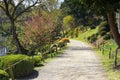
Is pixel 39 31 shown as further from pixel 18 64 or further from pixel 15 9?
pixel 18 64

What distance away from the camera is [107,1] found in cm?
1714

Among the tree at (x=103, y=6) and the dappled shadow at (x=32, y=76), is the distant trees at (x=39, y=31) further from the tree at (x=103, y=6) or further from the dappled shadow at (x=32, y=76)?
the dappled shadow at (x=32, y=76)

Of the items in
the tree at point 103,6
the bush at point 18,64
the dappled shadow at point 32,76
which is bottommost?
the dappled shadow at point 32,76

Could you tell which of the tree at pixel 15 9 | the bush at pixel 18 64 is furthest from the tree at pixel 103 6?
the tree at pixel 15 9

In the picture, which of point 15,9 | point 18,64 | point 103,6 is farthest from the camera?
point 15,9

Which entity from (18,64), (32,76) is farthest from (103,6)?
(18,64)

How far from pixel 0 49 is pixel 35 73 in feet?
171

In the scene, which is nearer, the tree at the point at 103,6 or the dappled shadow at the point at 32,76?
the dappled shadow at the point at 32,76

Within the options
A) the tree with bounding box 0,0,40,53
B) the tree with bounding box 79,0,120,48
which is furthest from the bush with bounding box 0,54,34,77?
the tree with bounding box 0,0,40,53

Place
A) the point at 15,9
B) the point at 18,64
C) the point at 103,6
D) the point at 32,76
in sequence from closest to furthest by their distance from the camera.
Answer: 1. the point at 18,64
2. the point at 32,76
3. the point at 103,6
4. the point at 15,9

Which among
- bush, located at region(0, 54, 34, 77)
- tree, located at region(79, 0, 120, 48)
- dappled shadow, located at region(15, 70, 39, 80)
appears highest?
tree, located at region(79, 0, 120, 48)

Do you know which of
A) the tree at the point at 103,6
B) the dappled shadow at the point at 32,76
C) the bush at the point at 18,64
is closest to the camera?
the bush at the point at 18,64

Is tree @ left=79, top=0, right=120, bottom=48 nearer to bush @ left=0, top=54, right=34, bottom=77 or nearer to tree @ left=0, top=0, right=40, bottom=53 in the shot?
bush @ left=0, top=54, right=34, bottom=77

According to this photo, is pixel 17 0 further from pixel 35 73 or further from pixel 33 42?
pixel 35 73
